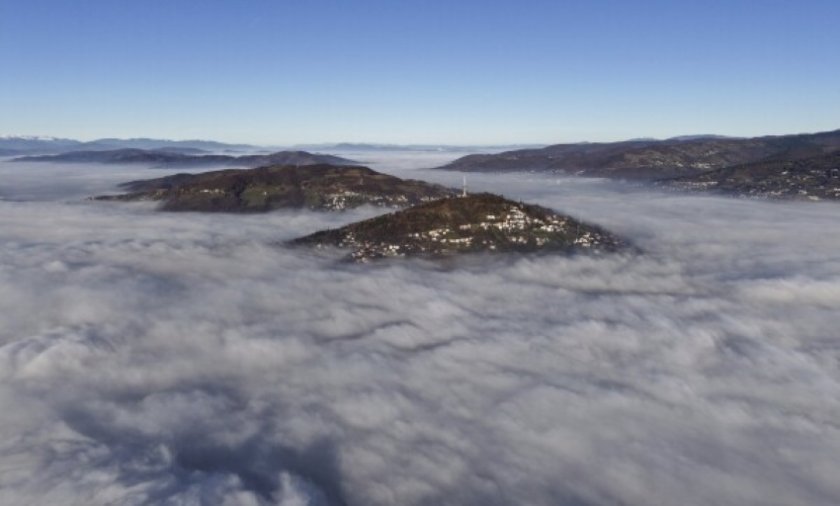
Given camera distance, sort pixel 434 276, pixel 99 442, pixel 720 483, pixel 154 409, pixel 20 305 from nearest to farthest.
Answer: pixel 720 483, pixel 99 442, pixel 154 409, pixel 20 305, pixel 434 276

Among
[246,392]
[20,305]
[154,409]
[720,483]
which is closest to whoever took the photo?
[720,483]

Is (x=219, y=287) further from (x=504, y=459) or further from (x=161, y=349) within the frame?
(x=504, y=459)

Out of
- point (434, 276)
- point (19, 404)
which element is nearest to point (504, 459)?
point (19, 404)

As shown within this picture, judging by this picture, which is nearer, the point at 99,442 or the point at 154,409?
the point at 99,442

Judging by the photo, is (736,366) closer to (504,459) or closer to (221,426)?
(504,459)

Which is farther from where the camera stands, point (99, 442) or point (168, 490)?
point (99, 442)

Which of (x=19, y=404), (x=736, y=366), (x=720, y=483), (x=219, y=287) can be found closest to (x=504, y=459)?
(x=720, y=483)
